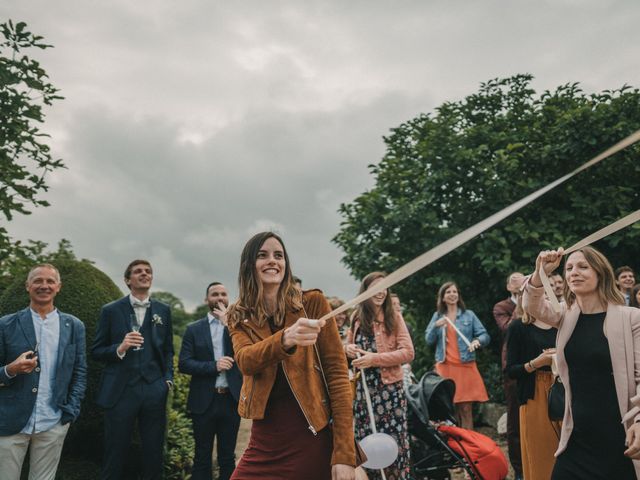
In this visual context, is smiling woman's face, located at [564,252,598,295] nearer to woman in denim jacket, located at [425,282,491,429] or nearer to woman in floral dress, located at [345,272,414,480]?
woman in floral dress, located at [345,272,414,480]

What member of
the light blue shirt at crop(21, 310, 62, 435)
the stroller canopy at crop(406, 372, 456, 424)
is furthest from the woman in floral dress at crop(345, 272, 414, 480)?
the light blue shirt at crop(21, 310, 62, 435)

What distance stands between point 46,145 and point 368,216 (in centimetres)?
771

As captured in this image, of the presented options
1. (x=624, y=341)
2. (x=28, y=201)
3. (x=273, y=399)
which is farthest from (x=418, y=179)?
(x=273, y=399)

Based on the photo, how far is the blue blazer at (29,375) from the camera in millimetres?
4988

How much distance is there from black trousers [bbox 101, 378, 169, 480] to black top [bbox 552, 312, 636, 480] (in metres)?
4.10

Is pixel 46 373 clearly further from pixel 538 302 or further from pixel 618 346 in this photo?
pixel 618 346

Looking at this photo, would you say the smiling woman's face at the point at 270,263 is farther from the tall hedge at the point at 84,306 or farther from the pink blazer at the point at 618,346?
the tall hedge at the point at 84,306

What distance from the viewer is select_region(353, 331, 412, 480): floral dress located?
568cm

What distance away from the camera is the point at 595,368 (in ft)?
11.5

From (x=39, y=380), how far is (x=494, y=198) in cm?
993

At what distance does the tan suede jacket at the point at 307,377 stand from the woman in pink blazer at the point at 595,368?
1.52 metres

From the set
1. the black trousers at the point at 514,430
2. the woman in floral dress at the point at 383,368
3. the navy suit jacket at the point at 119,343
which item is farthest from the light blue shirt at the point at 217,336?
the black trousers at the point at 514,430

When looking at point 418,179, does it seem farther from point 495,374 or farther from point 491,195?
point 495,374

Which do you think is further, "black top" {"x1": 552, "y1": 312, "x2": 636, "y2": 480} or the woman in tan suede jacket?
"black top" {"x1": 552, "y1": 312, "x2": 636, "y2": 480}
